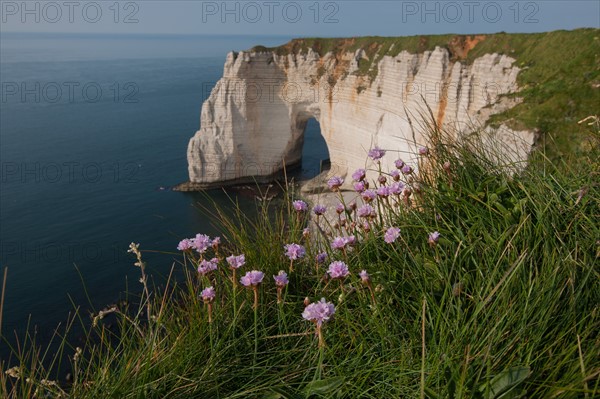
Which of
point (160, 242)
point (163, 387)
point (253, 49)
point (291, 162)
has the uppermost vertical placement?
point (253, 49)

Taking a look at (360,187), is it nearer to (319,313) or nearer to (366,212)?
(366,212)

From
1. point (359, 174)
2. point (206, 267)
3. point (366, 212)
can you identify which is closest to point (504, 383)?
point (366, 212)

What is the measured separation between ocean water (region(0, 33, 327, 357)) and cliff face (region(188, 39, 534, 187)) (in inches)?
125

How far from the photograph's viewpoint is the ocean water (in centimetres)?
2255

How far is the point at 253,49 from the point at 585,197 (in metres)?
35.3

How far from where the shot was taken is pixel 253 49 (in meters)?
36.5

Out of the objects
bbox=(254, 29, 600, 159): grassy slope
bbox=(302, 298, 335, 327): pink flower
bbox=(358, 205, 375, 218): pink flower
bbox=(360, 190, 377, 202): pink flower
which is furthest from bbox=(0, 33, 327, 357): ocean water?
bbox=(254, 29, 600, 159): grassy slope

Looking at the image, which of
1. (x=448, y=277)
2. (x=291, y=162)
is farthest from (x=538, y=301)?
(x=291, y=162)

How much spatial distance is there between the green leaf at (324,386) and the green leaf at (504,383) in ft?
2.40

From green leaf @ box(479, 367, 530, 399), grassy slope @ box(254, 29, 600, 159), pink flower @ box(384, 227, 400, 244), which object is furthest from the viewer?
grassy slope @ box(254, 29, 600, 159)

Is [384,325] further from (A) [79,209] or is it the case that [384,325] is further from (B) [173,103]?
(B) [173,103]

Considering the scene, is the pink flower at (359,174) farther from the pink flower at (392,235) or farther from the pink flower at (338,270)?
the pink flower at (338,270)

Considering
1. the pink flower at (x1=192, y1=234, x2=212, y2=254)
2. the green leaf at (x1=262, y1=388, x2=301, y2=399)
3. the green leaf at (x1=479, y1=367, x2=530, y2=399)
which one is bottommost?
the green leaf at (x1=262, y1=388, x2=301, y2=399)

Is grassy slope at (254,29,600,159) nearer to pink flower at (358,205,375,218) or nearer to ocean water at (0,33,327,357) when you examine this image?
pink flower at (358,205,375,218)
